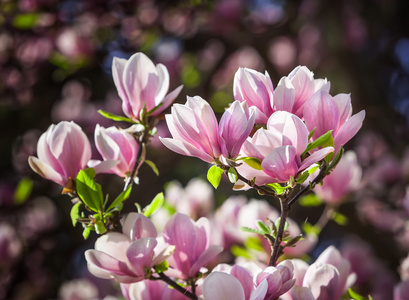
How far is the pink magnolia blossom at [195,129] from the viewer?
489 millimetres

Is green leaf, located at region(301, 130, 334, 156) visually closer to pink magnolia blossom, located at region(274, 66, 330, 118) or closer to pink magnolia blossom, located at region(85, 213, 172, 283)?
pink magnolia blossom, located at region(274, 66, 330, 118)

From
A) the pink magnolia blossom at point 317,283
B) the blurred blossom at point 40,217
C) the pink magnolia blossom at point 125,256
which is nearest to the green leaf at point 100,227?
the pink magnolia blossom at point 125,256

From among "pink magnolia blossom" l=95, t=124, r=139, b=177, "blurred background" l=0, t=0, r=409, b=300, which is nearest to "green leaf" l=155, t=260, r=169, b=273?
"pink magnolia blossom" l=95, t=124, r=139, b=177

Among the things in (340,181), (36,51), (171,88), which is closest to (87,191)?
(340,181)

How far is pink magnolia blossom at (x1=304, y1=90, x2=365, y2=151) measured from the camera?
1.60 ft

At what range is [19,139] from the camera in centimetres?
184

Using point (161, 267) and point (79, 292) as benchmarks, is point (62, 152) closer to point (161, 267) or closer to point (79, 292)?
point (161, 267)

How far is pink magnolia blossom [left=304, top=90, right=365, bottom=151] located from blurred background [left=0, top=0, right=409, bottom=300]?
0.91 m

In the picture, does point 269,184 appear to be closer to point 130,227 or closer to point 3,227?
point 130,227

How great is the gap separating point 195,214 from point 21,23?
0.77 m

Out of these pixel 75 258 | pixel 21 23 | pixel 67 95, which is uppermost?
pixel 21 23

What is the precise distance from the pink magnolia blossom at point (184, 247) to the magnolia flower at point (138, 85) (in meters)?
0.16

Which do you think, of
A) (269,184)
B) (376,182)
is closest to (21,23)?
(269,184)

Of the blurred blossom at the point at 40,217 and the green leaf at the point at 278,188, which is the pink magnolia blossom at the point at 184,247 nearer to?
the green leaf at the point at 278,188
